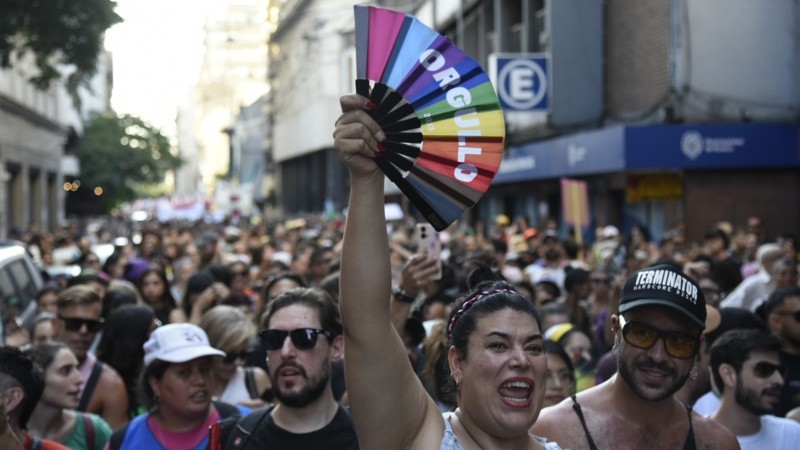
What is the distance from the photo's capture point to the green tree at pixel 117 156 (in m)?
76.5

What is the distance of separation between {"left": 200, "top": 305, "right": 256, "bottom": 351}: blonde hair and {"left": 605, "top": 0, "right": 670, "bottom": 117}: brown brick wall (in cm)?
1637

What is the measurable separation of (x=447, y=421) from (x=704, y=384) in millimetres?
3536

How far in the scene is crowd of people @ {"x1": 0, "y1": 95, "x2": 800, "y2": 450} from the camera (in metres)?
3.15

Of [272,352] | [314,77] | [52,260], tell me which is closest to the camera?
[272,352]

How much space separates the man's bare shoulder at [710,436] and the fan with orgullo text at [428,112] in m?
1.58

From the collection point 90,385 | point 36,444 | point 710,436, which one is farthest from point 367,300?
point 90,385

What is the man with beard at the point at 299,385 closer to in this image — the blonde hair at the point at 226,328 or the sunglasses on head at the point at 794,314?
the blonde hair at the point at 226,328

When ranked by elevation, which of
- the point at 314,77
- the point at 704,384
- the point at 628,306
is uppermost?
the point at 314,77

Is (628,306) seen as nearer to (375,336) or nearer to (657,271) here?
(657,271)

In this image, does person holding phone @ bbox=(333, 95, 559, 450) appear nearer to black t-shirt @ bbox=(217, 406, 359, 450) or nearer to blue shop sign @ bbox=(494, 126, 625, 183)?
black t-shirt @ bbox=(217, 406, 359, 450)

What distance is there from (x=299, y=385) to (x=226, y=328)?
2293 mm

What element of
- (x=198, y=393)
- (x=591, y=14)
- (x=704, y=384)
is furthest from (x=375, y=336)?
(x=591, y=14)

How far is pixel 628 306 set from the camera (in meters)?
4.23

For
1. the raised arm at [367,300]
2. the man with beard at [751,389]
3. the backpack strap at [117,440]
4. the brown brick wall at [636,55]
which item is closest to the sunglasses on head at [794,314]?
the man with beard at [751,389]
